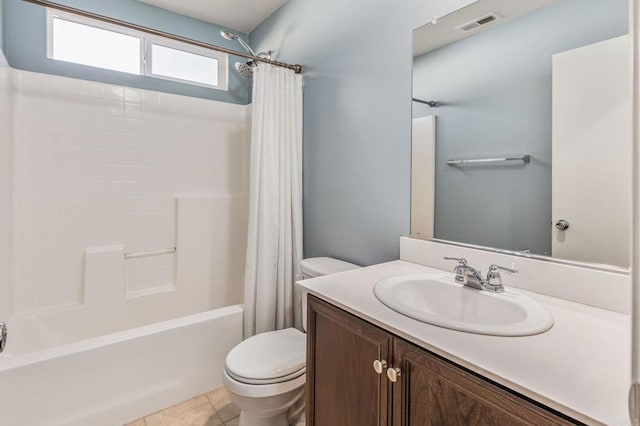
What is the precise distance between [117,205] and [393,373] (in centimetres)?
222

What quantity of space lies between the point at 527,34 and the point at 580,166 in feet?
1.74

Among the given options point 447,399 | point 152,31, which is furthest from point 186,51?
point 447,399

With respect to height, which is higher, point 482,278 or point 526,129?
point 526,129

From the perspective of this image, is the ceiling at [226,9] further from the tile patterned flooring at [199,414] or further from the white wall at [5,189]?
the tile patterned flooring at [199,414]

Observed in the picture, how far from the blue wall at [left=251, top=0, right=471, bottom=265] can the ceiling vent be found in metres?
0.10

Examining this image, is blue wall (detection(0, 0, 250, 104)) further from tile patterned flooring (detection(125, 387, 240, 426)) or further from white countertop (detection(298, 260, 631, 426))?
white countertop (detection(298, 260, 631, 426))

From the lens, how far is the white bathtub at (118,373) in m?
1.37

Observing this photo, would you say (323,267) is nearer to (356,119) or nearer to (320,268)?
(320,268)

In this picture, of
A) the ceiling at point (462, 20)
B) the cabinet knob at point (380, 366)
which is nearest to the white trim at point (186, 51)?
the ceiling at point (462, 20)

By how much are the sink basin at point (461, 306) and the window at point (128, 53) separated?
2.57 m

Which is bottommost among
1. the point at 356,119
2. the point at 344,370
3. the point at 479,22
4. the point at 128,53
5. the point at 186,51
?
the point at 344,370

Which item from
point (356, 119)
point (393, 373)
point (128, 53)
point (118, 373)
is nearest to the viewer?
point (393, 373)

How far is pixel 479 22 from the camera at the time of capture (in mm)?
1297

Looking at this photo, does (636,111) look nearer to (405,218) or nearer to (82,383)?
(405,218)
